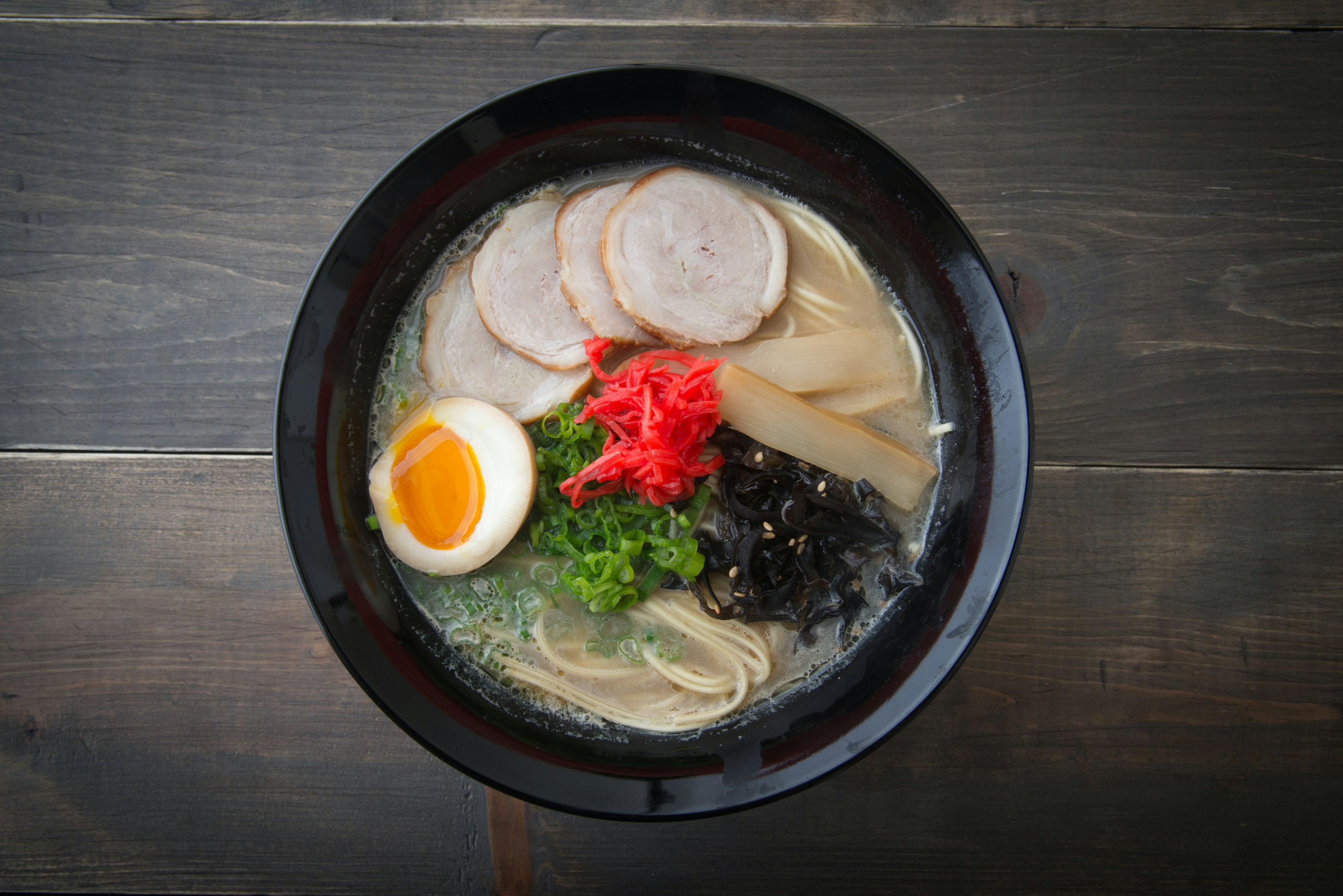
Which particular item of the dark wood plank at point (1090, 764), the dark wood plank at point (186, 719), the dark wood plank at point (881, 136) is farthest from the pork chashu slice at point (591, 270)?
the dark wood plank at point (1090, 764)

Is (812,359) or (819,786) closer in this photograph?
(812,359)

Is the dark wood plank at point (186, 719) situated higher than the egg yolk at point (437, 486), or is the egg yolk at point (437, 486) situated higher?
the egg yolk at point (437, 486)

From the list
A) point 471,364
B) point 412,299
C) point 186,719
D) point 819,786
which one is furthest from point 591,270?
point 186,719

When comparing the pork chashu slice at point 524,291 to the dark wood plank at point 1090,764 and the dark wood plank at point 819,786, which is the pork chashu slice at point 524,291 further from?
the dark wood plank at point 1090,764

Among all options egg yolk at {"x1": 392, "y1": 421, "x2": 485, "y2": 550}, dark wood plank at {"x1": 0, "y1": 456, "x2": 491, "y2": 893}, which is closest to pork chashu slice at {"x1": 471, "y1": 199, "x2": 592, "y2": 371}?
egg yolk at {"x1": 392, "y1": 421, "x2": 485, "y2": 550}

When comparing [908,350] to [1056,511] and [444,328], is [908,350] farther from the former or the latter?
[444,328]

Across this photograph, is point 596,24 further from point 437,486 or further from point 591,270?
point 437,486

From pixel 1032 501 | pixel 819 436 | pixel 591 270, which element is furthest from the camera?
pixel 1032 501
